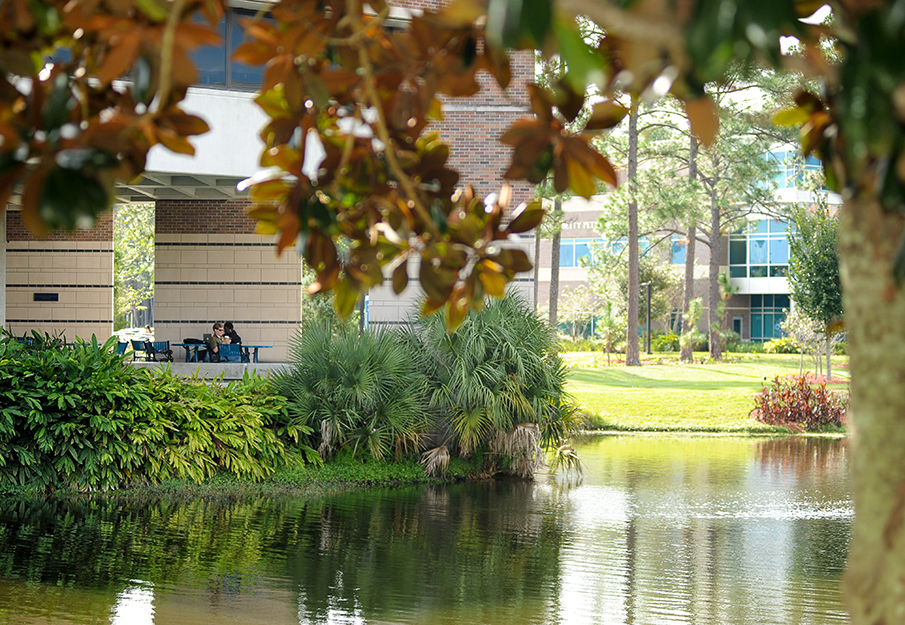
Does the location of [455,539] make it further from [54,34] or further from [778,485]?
[54,34]

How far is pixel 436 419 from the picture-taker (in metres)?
14.1

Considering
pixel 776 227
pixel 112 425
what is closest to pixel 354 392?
pixel 112 425

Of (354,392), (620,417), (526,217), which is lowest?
(620,417)

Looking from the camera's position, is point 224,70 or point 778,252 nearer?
point 224,70

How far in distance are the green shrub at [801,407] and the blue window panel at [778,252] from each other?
25.8 m

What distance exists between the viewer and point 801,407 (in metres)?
23.0

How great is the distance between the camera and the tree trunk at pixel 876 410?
1.13 meters

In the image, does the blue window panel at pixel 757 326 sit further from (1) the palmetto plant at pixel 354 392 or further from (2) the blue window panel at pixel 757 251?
(1) the palmetto plant at pixel 354 392

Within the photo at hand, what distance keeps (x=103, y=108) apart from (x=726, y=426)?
2368cm

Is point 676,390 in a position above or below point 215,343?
below

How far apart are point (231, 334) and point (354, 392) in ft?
24.5

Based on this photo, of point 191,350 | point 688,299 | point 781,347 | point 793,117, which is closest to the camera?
point 793,117

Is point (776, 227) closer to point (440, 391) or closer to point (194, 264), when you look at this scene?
point (194, 264)

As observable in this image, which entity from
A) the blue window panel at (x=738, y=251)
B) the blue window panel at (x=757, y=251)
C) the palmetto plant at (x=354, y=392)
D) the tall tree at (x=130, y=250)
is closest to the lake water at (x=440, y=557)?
the palmetto plant at (x=354, y=392)
